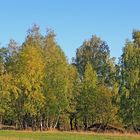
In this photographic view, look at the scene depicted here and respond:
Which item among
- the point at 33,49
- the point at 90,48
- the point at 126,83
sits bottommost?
the point at 126,83

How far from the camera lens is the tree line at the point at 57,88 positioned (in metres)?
63.8

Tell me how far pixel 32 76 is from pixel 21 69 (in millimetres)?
1895

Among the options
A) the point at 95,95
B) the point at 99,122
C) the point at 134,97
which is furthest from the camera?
the point at 99,122

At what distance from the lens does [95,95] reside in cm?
6812

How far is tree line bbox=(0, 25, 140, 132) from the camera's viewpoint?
209 feet

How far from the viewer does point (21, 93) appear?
65.8 metres

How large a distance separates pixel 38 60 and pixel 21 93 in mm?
5570

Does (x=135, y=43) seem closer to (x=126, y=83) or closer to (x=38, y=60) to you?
(x=126, y=83)

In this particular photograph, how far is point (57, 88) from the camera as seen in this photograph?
65750mm

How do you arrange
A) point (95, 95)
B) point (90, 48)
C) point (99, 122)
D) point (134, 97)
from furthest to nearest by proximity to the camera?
point (90, 48) < point (99, 122) < point (95, 95) < point (134, 97)

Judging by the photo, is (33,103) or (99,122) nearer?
(33,103)

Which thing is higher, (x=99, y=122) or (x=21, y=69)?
(x=21, y=69)

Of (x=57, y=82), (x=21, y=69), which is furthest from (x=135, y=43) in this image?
(x=21, y=69)

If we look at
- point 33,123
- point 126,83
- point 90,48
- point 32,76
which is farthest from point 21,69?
point 90,48
